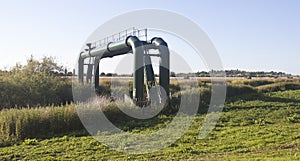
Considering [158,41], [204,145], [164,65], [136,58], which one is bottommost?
[204,145]

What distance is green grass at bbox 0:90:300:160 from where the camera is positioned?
329 inches

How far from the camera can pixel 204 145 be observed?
952 centimetres

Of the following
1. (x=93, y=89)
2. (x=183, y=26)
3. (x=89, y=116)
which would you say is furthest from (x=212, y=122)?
(x=93, y=89)

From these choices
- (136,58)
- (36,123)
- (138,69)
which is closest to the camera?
(36,123)

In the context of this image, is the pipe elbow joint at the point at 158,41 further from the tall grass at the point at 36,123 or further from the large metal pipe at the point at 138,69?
the tall grass at the point at 36,123

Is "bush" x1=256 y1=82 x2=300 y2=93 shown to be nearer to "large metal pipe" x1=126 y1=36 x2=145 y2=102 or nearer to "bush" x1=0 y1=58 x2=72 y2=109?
"large metal pipe" x1=126 y1=36 x2=145 y2=102

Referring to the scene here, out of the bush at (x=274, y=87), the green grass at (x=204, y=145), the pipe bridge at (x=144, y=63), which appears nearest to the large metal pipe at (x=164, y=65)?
the pipe bridge at (x=144, y=63)

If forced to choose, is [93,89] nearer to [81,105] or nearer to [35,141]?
[81,105]

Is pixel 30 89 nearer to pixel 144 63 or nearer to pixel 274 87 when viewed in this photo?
pixel 144 63

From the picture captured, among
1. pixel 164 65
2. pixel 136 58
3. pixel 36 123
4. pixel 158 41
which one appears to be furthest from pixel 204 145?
pixel 158 41

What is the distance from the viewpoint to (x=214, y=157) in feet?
26.4

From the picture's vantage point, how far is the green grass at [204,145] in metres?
8.35

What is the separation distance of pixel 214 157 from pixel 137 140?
10.1ft

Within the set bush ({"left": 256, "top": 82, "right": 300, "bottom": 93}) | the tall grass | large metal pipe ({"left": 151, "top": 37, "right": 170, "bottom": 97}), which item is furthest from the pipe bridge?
Result: bush ({"left": 256, "top": 82, "right": 300, "bottom": 93})
